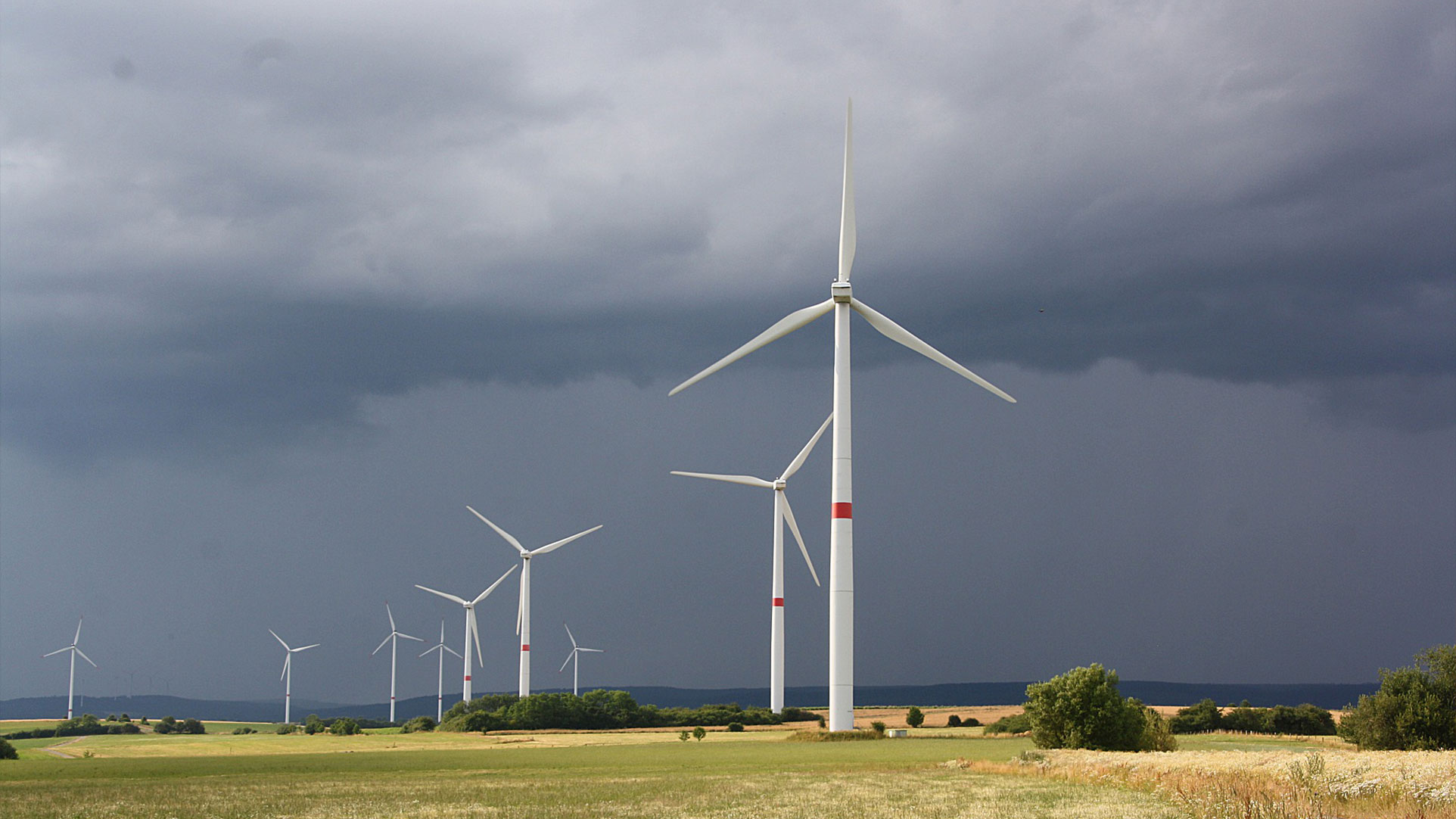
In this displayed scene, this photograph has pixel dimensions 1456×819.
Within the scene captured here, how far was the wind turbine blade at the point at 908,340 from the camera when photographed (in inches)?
3095

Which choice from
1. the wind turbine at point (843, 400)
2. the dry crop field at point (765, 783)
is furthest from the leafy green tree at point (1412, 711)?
the wind turbine at point (843, 400)

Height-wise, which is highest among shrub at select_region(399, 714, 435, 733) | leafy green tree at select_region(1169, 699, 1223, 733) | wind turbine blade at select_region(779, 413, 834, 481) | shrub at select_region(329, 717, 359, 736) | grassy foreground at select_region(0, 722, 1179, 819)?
wind turbine blade at select_region(779, 413, 834, 481)

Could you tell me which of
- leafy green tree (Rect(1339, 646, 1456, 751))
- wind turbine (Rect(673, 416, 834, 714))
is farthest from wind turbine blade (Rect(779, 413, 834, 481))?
leafy green tree (Rect(1339, 646, 1456, 751))

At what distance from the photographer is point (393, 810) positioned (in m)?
35.7

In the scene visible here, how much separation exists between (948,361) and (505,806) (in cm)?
5362

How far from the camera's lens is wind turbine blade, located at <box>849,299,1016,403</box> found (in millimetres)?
78625

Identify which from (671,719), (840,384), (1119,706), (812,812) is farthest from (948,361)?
(671,719)

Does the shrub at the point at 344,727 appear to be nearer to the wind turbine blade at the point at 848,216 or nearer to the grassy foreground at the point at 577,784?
the grassy foreground at the point at 577,784

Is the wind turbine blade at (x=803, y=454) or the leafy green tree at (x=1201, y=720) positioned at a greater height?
the wind turbine blade at (x=803, y=454)

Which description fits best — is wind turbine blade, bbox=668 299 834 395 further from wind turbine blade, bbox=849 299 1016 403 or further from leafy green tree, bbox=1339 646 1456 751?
leafy green tree, bbox=1339 646 1456 751

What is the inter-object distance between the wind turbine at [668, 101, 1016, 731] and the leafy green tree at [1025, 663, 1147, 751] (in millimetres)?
17209

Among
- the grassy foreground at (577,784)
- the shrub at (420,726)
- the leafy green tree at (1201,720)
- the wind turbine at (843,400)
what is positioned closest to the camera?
the grassy foreground at (577,784)

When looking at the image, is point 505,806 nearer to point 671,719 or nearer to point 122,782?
point 122,782

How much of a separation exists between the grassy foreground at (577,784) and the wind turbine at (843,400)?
560cm
